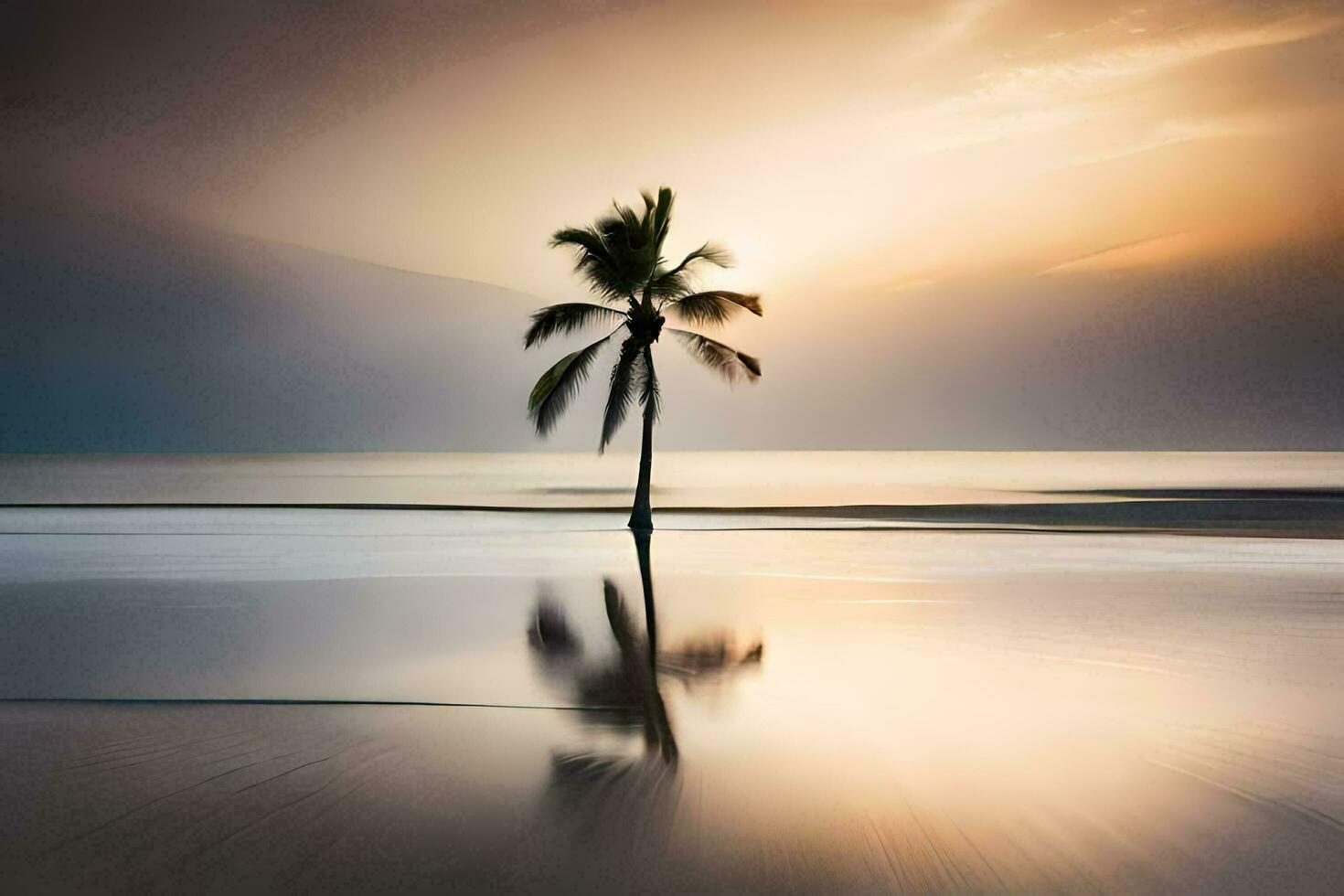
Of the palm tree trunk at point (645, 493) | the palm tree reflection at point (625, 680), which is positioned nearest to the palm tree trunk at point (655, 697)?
the palm tree reflection at point (625, 680)

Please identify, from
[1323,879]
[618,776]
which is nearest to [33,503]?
[618,776]

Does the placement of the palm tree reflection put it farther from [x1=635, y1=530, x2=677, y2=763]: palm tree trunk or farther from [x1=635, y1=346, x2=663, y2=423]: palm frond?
[x1=635, y1=346, x2=663, y2=423]: palm frond

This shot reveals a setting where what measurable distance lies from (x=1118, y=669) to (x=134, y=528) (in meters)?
19.3

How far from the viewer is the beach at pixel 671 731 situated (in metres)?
3.49

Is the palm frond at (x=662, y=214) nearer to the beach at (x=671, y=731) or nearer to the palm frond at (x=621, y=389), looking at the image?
the palm frond at (x=621, y=389)

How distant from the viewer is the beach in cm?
349

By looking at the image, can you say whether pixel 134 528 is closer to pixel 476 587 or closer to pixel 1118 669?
pixel 476 587

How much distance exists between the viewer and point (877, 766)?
4.61 meters

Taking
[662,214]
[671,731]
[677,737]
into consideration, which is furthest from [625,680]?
[662,214]

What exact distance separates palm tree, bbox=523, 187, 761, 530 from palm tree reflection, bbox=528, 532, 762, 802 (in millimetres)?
11086

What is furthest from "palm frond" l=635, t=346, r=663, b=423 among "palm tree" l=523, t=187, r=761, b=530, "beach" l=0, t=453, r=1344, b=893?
"beach" l=0, t=453, r=1344, b=893

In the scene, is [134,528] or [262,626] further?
[134,528]

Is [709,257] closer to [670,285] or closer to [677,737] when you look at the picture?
[670,285]

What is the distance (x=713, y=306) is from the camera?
21094 millimetres
